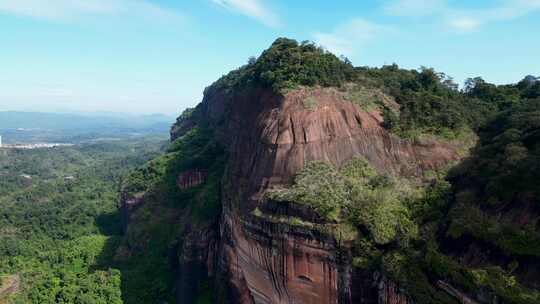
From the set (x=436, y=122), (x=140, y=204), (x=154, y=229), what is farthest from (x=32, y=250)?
(x=436, y=122)

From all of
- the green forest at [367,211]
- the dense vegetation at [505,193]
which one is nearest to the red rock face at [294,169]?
the green forest at [367,211]

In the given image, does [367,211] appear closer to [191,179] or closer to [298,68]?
[298,68]

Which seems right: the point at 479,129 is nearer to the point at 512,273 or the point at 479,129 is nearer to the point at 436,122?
the point at 436,122

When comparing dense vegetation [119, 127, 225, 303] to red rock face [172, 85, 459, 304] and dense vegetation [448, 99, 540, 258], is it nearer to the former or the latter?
red rock face [172, 85, 459, 304]

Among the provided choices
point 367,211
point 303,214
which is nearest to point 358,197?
point 367,211

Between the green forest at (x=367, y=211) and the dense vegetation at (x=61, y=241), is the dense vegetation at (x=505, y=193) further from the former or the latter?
the dense vegetation at (x=61, y=241)

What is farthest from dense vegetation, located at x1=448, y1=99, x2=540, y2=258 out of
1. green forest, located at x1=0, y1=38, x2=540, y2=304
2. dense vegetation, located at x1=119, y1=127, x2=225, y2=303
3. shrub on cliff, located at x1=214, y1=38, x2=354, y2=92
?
dense vegetation, located at x1=119, y1=127, x2=225, y2=303
